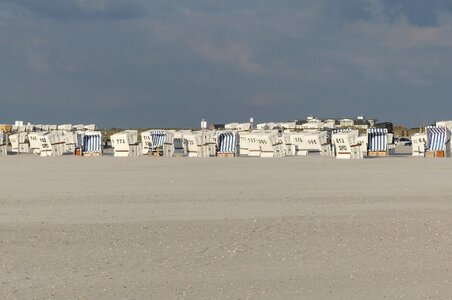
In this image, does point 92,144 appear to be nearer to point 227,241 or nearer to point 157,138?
point 157,138

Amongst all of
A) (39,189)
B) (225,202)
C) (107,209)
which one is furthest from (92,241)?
(39,189)

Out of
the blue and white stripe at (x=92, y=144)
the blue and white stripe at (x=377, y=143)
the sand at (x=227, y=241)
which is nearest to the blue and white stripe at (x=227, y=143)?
the blue and white stripe at (x=377, y=143)

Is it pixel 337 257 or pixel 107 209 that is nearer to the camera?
pixel 337 257

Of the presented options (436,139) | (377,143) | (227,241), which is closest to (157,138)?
(377,143)

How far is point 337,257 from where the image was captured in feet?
30.2

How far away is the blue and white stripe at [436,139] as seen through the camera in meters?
34.7

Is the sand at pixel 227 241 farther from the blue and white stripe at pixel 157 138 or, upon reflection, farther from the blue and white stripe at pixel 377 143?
the blue and white stripe at pixel 157 138

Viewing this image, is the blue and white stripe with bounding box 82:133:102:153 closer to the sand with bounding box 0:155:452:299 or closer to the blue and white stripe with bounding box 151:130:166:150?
the blue and white stripe with bounding box 151:130:166:150

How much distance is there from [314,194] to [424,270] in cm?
798

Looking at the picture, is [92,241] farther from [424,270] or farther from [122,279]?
[424,270]

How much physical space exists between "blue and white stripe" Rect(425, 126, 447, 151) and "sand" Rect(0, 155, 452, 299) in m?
16.4

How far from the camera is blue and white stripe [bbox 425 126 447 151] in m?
34.7

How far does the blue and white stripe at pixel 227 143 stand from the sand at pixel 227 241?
1933 centimetres

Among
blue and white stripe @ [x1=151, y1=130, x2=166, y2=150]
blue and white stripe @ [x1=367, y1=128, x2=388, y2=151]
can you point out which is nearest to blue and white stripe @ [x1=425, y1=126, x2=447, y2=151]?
blue and white stripe @ [x1=367, y1=128, x2=388, y2=151]
